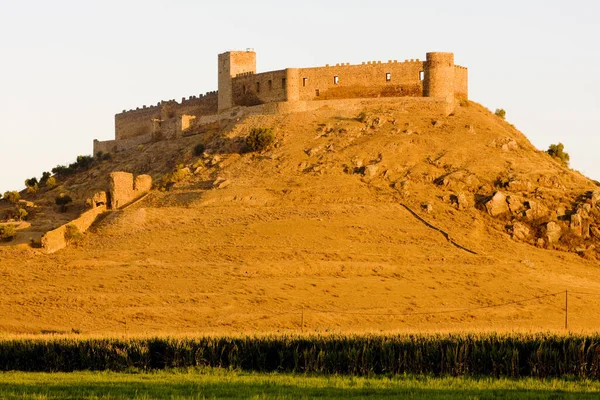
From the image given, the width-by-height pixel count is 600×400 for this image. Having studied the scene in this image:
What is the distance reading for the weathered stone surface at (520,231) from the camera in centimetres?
4378

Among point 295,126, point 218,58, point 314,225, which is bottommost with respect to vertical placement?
point 314,225

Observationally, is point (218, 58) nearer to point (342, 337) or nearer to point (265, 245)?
point (265, 245)

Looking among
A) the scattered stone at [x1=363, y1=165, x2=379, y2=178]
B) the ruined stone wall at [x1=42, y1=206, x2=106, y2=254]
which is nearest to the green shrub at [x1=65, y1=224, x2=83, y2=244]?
the ruined stone wall at [x1=42, y1=206, x2=106, y2=254]

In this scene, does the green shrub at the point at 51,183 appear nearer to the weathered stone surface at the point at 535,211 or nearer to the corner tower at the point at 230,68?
the corner tower at the point at 230,68

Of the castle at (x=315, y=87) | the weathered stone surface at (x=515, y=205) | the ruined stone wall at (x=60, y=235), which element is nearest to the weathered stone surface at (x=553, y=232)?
the weathered stone surface at (x=515, y=205)

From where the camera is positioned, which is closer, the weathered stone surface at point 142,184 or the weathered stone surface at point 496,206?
the weathered stone surface at point 496,206

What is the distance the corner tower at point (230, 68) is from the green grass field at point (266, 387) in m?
33.9

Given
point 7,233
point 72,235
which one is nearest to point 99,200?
point 7,233

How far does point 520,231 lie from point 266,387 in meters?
23.0

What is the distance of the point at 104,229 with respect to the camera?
4519cm

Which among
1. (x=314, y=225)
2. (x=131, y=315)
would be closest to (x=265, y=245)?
(x=314, y=225)

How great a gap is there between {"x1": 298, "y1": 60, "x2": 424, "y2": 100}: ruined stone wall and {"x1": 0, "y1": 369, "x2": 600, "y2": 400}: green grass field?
3033cm

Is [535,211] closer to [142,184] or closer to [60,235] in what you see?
[142,184]

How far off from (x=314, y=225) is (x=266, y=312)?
26.0 feet
